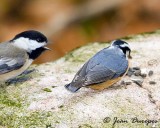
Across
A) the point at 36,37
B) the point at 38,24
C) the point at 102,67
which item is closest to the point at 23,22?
the point at 38,24

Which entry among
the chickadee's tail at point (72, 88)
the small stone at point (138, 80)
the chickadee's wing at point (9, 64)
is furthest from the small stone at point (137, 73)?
the chickadee's wing at point (9, 64)

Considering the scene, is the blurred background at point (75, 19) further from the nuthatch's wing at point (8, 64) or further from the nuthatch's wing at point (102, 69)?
the nuthatch's wing at point (102, 69)

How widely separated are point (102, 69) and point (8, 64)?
75 centimetres

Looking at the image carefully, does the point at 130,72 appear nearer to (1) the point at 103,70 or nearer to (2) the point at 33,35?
(1) the point at 103,70

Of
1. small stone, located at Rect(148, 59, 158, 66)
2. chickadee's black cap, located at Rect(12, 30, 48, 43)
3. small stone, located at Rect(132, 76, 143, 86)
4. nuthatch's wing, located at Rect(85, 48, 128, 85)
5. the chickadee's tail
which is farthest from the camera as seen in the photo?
small stone, located at Rect(148, 59, 158, 66)

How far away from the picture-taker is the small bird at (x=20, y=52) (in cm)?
428

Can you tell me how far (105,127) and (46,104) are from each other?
0.50 m

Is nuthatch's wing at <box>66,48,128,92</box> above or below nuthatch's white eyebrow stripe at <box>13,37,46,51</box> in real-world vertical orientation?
below

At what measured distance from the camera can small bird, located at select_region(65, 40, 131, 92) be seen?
392 cm

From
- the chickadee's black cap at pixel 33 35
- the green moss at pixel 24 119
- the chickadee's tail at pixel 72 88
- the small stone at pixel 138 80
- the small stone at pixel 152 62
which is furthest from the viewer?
the small stone at pixel 152 62

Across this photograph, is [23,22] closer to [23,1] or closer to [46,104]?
[23,1]

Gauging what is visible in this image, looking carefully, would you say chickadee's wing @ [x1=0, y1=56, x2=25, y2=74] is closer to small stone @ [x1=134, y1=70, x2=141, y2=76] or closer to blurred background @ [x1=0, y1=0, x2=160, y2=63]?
small stone @ [x1=134, y1=70, x2=141, y2=76]

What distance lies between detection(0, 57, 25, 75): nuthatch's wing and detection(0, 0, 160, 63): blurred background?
9.47 ft

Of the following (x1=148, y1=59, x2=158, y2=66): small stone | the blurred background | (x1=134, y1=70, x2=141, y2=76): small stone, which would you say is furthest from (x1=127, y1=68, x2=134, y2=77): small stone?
the blurred background
